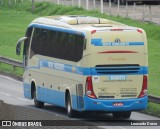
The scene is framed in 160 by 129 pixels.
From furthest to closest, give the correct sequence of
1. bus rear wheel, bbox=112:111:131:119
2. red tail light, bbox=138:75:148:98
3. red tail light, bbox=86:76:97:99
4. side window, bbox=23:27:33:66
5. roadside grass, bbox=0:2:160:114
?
roadside grass, bbox=0:2:160:114
side window, bbox=23:27:33:66
bus rear wheel, bbox=112:111:131:119
red tail light, bbox=138:75:148:98
red tail light, bbox=86:76:97:99

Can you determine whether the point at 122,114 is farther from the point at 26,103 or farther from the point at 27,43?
the point at 26,103

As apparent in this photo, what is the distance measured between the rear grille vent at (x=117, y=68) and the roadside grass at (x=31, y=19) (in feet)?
9.66

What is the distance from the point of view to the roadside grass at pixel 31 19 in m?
40.4

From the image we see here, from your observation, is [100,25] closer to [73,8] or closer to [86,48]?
[86,48]

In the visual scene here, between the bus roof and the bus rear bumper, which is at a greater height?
the bus roof

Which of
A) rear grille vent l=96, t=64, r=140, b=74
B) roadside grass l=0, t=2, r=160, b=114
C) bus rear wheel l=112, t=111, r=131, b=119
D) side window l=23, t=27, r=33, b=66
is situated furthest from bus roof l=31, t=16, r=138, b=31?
roadside grass l=0, t=2, r=160, b=114

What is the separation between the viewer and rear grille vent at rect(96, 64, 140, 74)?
2631 cm

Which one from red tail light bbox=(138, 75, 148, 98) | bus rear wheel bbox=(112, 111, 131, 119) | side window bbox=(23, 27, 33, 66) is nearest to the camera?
red tail light bbox=(138, 75, 148, 98)

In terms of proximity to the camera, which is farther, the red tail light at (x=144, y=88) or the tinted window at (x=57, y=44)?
the tinted window at (x=57, y=44)

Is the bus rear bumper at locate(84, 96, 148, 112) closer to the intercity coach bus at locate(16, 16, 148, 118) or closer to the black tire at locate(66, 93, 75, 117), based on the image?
the intercity coach bus at locate(16, 16, 148, 118)

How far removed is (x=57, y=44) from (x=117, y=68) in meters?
2.75

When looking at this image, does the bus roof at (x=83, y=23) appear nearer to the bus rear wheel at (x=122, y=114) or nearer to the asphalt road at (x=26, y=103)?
the bus rear wheel at (x=122, y=114)

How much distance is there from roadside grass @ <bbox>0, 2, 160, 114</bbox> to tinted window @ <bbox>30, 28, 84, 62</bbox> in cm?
371

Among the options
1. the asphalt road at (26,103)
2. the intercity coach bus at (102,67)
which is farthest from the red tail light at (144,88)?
the asphalt road at (26,103)
